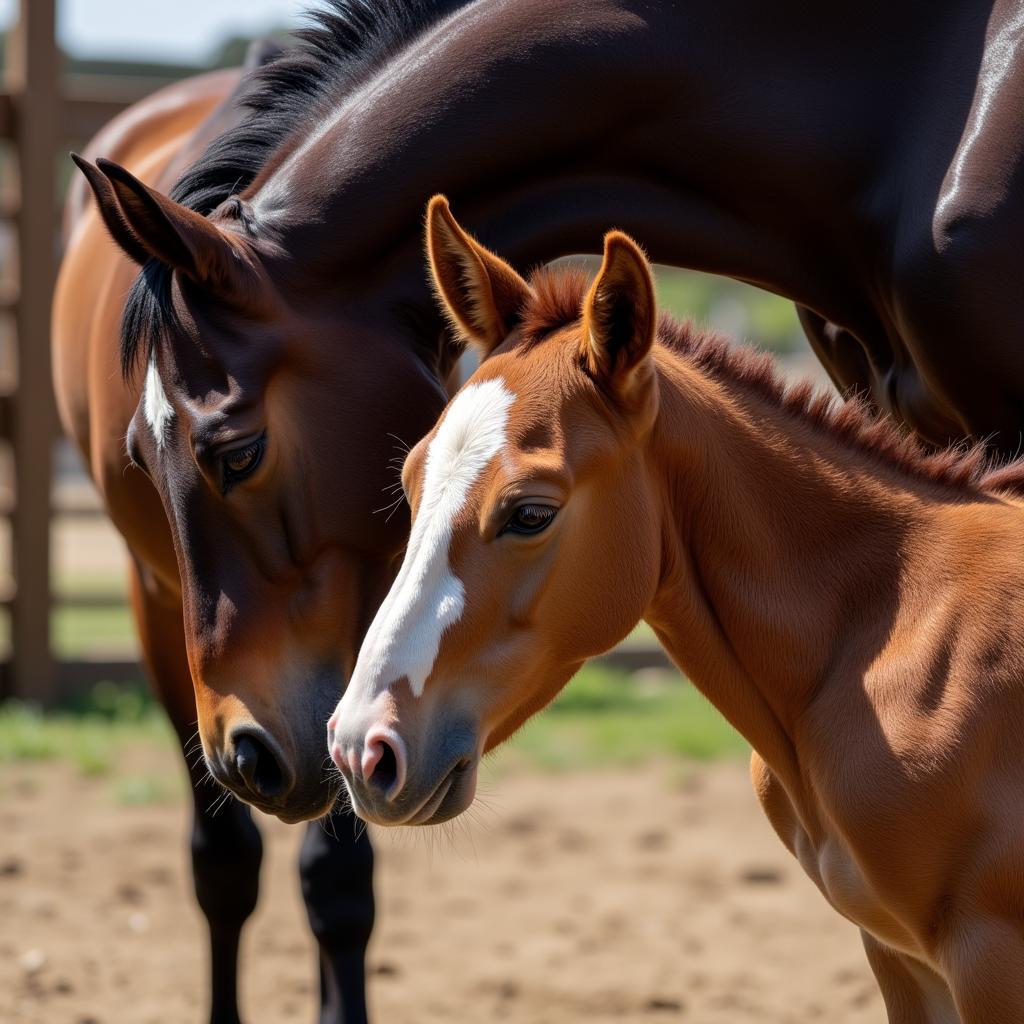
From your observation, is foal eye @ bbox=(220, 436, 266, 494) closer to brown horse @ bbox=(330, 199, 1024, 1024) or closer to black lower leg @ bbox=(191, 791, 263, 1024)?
brown horse @ bbox=(330, 199, 1024, 1024)

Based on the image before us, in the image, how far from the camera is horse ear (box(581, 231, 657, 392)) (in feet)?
7.41

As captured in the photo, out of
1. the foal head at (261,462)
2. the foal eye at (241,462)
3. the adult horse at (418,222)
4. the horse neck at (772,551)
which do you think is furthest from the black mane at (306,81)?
the horse neck at (772,551)

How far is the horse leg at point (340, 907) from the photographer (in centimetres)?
343

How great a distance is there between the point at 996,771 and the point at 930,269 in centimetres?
93

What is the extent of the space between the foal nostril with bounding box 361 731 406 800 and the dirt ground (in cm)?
112

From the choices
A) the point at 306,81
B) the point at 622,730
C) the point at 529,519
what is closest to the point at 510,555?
the point at 529,519

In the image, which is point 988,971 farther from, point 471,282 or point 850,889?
point 471,282

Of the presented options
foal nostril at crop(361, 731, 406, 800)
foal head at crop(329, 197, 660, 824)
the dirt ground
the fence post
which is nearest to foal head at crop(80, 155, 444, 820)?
foal head at crop(329, 197, 660, 824)

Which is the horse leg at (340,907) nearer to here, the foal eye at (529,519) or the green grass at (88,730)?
the foal eye at (529,519)

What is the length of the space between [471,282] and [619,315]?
1.08 feet

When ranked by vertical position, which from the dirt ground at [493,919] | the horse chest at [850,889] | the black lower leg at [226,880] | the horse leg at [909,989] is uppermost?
the horse chest at [850,889]

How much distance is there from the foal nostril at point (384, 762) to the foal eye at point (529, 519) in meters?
0.35

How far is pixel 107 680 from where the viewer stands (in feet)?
23.3

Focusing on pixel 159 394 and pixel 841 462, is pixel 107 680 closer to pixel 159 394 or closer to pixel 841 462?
pixel 159 394
